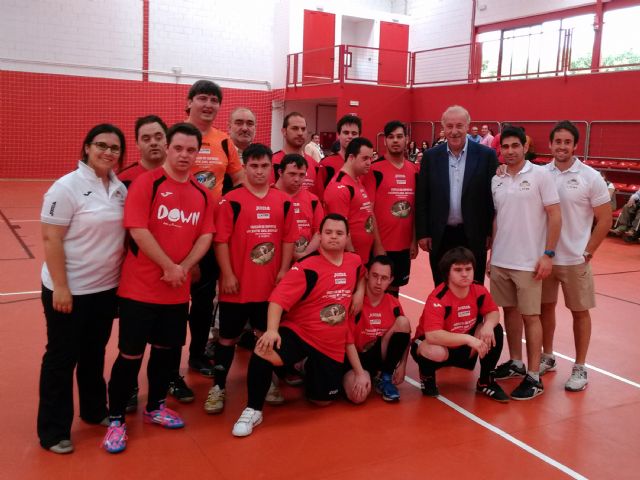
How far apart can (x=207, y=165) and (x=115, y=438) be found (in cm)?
195

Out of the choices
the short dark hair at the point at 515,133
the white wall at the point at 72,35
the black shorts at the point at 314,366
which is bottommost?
the black shorts at the point at 314,366

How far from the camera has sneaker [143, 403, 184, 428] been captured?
3582 mm

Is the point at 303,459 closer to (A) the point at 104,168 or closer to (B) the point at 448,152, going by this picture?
(A) the point at 104,168

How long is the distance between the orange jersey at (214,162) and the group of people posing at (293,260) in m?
0.01

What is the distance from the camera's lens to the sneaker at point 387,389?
414cm

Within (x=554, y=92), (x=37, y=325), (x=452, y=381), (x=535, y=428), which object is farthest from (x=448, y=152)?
(x=554, y=92)

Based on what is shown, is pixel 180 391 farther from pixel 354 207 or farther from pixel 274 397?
pixel 354 207

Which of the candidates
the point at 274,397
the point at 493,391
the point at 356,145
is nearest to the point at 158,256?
the point at 274,397

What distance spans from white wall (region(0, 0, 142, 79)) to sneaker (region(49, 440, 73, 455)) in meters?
16.9

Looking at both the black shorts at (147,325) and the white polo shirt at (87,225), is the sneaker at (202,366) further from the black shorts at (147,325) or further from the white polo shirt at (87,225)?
the white polo shirt at (87,225)

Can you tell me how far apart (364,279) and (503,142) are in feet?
4.76

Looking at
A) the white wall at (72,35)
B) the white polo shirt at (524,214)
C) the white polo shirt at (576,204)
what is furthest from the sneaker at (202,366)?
the white wall at (72,35)

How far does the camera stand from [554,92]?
14.7 metres

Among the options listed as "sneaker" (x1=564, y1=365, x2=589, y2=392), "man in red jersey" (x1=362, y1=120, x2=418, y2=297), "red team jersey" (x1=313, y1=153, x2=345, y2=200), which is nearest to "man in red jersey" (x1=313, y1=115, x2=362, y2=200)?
"red team jersey" (x1=313, y1=153, x2=345, y2=200)
